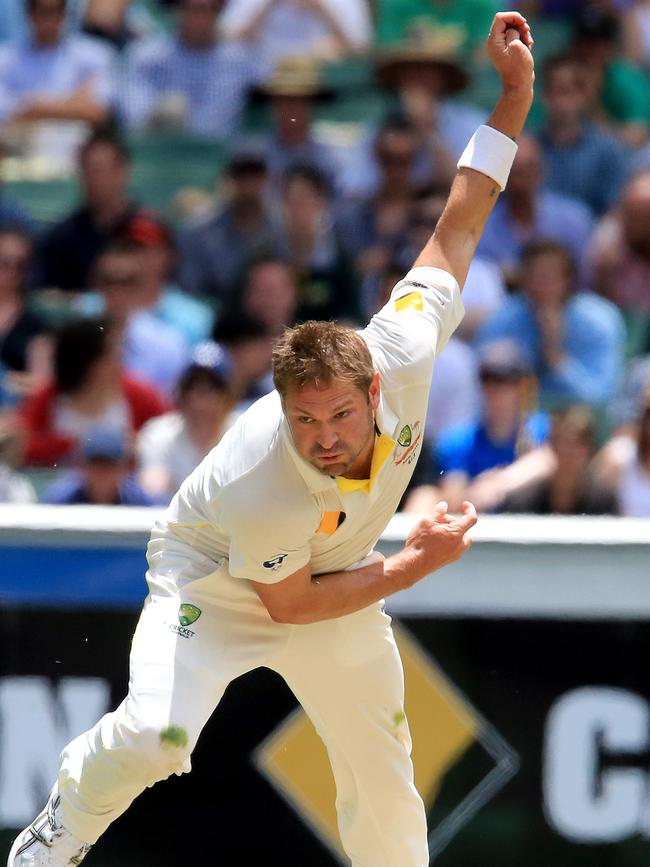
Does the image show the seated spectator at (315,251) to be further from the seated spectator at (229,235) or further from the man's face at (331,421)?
the man's face at (331,421)

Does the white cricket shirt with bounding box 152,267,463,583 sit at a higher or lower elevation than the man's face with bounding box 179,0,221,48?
lower

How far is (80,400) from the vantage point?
591 centimetres

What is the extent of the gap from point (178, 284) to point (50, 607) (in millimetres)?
2918

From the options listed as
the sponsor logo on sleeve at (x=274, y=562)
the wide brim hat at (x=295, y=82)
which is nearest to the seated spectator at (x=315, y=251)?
the wide brim hat at (x=295, y=82)

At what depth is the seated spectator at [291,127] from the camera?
7332 millimetres

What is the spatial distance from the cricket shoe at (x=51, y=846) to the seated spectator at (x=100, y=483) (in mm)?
1752

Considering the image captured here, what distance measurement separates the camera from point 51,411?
5.97 m

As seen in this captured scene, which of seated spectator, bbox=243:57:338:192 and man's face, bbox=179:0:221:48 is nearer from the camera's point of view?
seated spectator, bbox=243:57:338:192

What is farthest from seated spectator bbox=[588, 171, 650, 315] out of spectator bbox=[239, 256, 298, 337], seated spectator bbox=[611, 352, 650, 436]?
spectator bbox=[239, 256, 298, 337]

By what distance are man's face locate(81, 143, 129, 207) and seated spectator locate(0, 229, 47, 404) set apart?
0.47m

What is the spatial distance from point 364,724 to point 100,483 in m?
1.95

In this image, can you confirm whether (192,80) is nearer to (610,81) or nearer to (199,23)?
(199,23)

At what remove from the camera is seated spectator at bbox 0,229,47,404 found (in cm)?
625

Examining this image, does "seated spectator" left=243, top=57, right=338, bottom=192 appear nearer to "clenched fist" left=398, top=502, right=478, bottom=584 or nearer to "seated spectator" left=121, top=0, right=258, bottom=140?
"seated spectator" left=121, top=0, right=258, bottom=140
